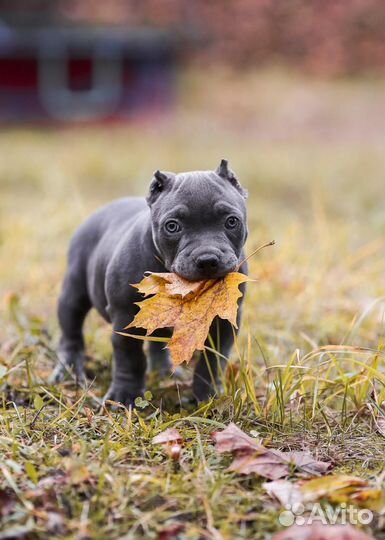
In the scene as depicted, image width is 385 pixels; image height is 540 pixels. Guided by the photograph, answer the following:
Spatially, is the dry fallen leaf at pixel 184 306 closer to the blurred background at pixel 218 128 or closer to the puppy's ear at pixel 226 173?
the puppy's ear at pixel 226 173

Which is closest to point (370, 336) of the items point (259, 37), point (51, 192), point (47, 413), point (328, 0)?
point (47, 413)

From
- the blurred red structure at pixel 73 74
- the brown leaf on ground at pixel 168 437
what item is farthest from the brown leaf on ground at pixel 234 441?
the blurred red structure at pixel 73 74

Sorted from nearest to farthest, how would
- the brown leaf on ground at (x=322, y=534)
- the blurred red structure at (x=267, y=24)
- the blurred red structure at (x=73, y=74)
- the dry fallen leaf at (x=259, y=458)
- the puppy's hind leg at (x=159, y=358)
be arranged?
1. the brown leaf on ground at (x=322, y=534)
2. the dry fallen leaf at (x=259, y=458)
3. the puppy's hind leg at (x=159, y=358)
4. the blurred red structure at (x=73, y=74)
5. the blurred red structure at (x=267, y=24)

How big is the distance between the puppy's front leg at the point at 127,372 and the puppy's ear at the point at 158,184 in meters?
0.61

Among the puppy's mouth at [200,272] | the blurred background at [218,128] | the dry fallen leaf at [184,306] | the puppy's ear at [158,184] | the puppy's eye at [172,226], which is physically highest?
the puppy's ear at [158,184]

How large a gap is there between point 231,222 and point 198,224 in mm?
131

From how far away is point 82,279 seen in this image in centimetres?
419

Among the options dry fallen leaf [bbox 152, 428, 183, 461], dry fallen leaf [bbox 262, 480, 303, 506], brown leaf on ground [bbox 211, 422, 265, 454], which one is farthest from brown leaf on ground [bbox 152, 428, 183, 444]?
dry fallen leaf [bbox 262, 480, 303, 506]

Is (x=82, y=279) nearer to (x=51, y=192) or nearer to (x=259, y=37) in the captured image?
(x=51, y=192)

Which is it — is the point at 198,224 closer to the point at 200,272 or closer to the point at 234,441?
the point at 200,272

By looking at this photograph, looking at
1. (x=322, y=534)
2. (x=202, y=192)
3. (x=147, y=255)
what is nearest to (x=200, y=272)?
(x=202, y=192)

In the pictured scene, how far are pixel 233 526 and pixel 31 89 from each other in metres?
15.1

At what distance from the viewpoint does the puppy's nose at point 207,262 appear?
10.0 ft

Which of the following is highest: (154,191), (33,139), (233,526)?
(154,191)
